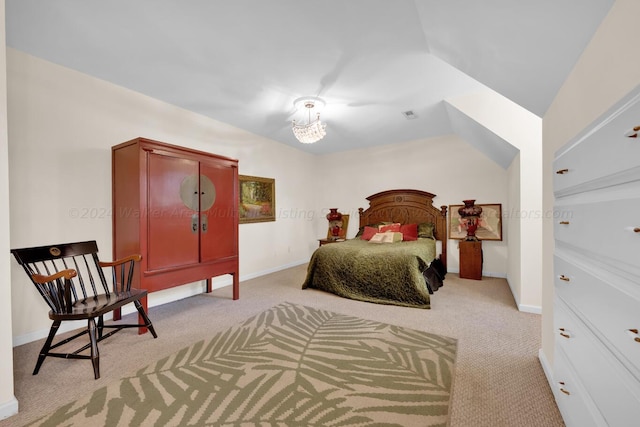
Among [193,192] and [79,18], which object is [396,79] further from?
[79,18]

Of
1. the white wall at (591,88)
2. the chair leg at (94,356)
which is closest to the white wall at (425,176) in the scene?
the white wall at (591,88)

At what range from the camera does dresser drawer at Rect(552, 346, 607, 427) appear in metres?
1.09

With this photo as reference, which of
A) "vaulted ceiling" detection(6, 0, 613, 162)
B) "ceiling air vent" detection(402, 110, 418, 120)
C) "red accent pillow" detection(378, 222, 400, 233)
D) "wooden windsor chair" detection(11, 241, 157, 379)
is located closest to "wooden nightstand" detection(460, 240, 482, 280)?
"red accent pillow" detection(378, 222, 400, 233)

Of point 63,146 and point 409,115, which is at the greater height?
point 409,115

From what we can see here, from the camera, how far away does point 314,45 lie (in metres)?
2.35

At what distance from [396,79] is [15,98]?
3.59 m

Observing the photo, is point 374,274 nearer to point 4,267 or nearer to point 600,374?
point 600,374

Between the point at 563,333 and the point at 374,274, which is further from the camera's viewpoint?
the point at 374,274

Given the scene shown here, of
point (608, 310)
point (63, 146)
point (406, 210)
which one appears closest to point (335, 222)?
point (406, 210)

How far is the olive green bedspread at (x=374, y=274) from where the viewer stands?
3264mm

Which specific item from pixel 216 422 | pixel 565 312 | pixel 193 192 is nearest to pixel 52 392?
pixel 216 422

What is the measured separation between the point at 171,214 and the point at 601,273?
331 centimetres

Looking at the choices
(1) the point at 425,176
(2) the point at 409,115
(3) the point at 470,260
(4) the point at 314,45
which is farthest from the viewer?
(1) the point at 425,176

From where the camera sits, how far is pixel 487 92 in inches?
124
